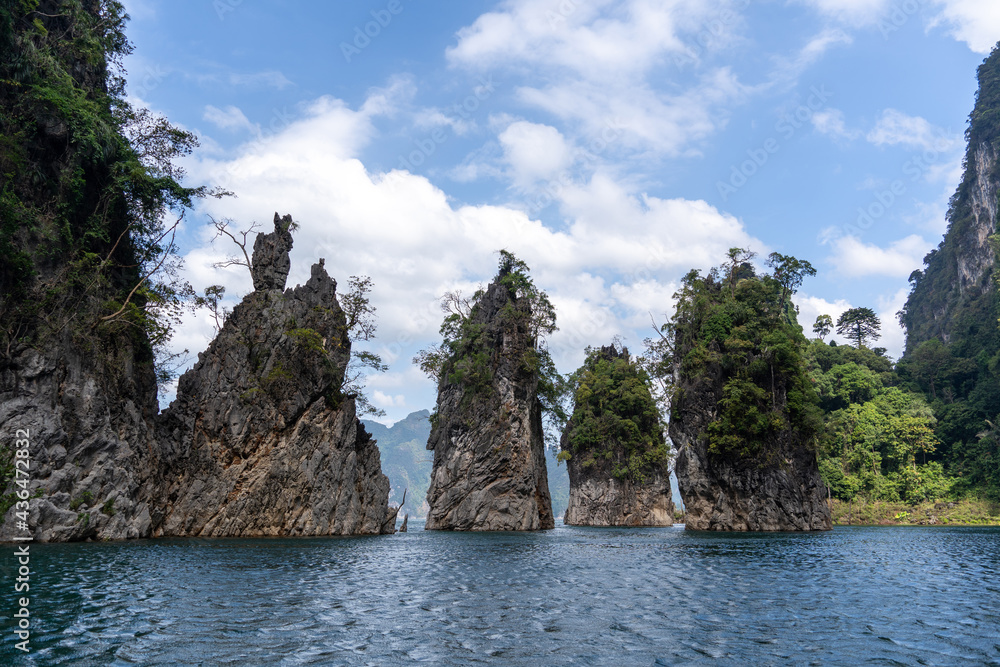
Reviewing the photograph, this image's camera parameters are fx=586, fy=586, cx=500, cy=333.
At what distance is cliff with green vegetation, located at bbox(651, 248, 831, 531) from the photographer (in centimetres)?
5959

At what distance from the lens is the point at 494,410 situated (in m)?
63.9

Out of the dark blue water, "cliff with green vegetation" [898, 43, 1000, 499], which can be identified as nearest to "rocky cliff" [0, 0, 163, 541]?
the dark blue water

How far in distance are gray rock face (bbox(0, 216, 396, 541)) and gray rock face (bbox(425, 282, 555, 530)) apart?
882 cm

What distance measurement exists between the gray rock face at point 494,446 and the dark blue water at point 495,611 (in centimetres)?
3366

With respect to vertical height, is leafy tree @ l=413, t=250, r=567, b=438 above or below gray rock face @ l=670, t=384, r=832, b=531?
above

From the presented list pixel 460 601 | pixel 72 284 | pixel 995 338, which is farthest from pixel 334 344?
pixel 995 338

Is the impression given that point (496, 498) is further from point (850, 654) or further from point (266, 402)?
point (850, 654)

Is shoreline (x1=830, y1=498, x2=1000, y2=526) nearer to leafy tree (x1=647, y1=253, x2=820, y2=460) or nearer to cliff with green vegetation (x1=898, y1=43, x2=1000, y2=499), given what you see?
cliff with green vegetation (x1=898, y1=43, x2=1000, y2=499)

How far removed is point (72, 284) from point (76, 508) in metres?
13.2

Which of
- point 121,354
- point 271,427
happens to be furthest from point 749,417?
point 121,354

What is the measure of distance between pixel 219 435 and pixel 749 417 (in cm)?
4858

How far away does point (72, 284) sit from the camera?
3538 centimetres

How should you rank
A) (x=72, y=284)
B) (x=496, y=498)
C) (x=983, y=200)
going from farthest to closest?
1. (x=983, y=200)
2. (x=496, y=498)
3. (x=72, y=284)

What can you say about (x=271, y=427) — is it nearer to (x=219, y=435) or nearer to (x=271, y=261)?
(x=219, y=435)
